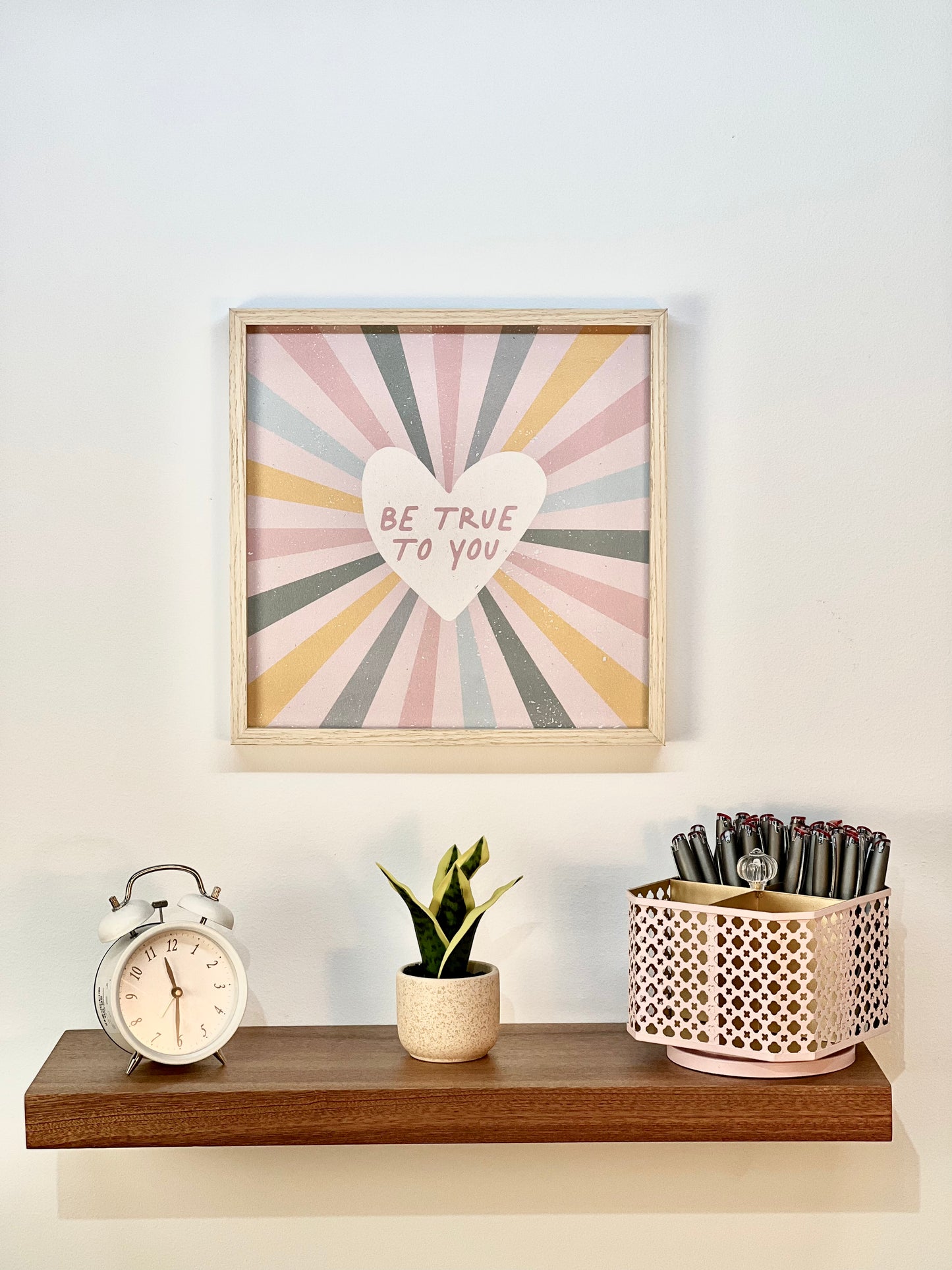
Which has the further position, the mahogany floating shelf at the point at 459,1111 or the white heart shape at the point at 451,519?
the white heart shape at the point at 451,519

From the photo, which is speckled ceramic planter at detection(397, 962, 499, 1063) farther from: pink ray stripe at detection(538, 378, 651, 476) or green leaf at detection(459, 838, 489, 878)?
pink ray stripe at detection(538, 378, 651, 476)

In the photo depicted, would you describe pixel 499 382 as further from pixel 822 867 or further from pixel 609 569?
pixel 822 867

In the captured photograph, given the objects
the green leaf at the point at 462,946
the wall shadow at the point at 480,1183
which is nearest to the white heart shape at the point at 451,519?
the green leaf at the point at 462,946

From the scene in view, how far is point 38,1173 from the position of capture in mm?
918

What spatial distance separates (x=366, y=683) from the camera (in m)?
0.92

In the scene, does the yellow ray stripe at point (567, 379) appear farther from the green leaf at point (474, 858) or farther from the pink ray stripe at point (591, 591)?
the green leaf at point (474, 858)

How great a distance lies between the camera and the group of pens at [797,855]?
32.8 inches

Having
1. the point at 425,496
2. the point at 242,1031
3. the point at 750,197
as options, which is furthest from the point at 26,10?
the point at 242,1031

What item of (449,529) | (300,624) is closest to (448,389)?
(449,529)

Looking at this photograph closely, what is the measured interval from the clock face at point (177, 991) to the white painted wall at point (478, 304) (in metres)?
0.09

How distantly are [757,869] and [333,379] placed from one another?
53 centimetres

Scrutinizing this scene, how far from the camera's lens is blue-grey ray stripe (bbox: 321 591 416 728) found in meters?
0.92

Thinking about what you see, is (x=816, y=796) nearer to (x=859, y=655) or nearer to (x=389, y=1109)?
(x=859, y=655)

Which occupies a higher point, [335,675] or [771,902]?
[335,675]
